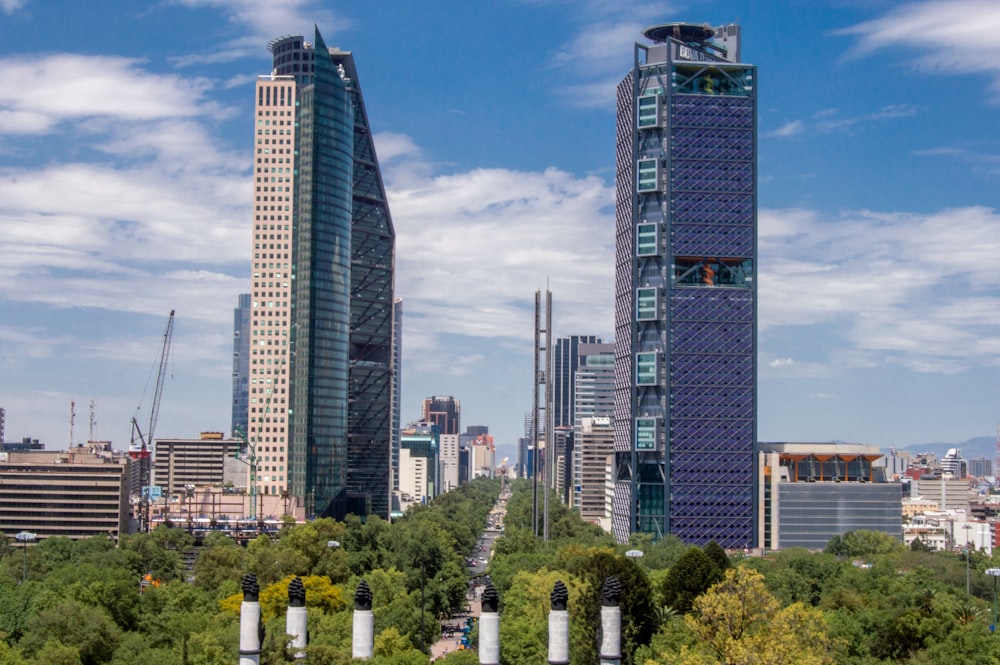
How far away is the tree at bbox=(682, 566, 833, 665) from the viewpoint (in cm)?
9269

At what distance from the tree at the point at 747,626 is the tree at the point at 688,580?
48782 mm

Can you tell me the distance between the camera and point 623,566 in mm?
144750

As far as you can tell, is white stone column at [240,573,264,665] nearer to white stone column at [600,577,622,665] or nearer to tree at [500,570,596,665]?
white stone column at [600,577,622,665]

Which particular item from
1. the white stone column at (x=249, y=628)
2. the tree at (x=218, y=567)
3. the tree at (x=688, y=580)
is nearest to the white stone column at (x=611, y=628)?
the white stone column at (x=249, y=628)

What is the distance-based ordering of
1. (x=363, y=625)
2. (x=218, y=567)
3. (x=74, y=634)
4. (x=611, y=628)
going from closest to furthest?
(x=611, y=628), (x=363, y=625), (x=74, y=634), (x=218, y=567)

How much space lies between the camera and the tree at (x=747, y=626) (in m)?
92.7

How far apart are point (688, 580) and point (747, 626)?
58723 millimetres

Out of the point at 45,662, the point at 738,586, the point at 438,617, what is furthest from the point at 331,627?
the point at 438,617

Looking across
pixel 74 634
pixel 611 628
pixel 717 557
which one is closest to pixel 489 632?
pixel 611 628

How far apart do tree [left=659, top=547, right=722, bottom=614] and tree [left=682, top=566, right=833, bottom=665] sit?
160 feet

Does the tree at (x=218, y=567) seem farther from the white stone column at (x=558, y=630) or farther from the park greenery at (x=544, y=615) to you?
the white stone column at (x=558, y=630)

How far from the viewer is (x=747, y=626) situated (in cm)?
10088

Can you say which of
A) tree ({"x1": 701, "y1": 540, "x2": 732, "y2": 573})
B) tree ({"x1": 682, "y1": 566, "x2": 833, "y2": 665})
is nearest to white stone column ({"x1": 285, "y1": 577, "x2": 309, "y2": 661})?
tree ({"x1": 682, "y1": 566, "x2": 833, "y2": 665})

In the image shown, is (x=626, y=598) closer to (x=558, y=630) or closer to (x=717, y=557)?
(x=717, y=557)
